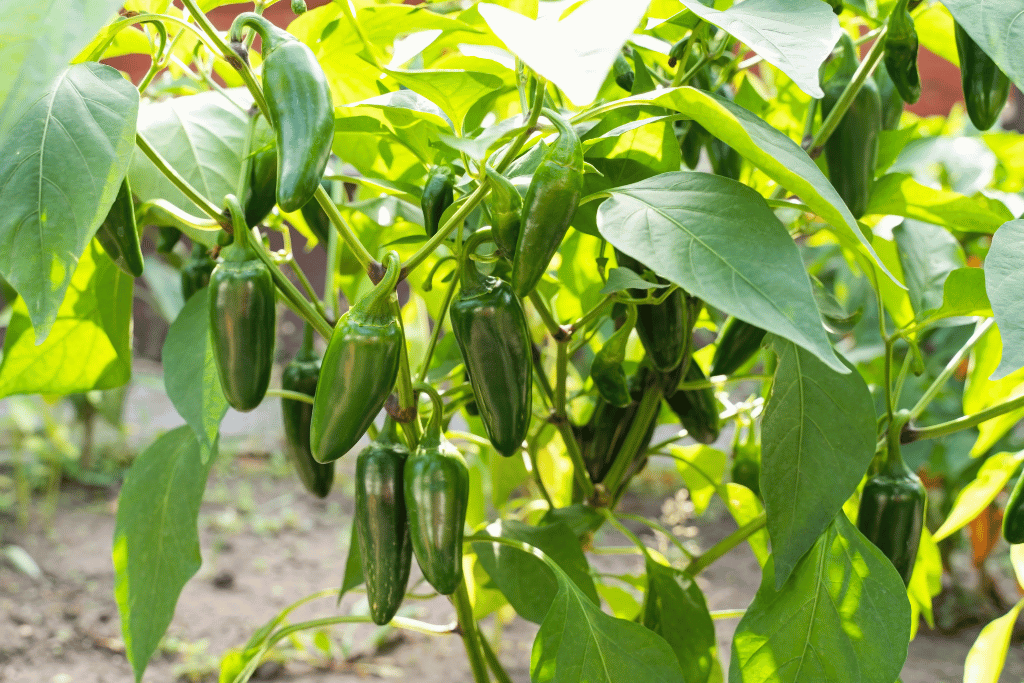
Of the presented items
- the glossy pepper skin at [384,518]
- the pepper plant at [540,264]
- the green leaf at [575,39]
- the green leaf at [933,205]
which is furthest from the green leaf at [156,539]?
the green leaf at [933,205]

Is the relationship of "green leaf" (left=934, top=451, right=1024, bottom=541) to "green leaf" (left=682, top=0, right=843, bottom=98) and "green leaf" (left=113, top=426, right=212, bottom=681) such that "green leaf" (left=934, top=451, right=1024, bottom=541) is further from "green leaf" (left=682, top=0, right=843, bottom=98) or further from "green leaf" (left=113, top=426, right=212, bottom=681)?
"green leaf" (left=113, top=426, right=212, bottom=681)

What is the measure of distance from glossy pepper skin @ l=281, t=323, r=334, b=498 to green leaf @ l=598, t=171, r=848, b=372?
0.31m

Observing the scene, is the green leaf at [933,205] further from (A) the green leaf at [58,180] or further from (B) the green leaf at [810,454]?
(A) the green leaf at [58,180]

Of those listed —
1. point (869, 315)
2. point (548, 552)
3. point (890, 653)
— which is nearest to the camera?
point (890, 653)

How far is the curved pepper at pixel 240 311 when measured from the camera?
39cm

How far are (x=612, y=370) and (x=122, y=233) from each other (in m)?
0.28

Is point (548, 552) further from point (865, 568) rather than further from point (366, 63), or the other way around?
point (366, 63)

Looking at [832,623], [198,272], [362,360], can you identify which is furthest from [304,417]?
[832,623]

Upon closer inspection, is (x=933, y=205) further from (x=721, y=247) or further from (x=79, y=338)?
(x=79, y=338)

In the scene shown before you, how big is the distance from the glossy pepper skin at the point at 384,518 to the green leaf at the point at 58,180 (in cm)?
17

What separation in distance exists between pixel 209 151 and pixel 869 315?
4.32 feet

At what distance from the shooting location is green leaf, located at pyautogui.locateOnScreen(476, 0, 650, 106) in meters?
0.25

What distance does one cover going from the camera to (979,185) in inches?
26.9

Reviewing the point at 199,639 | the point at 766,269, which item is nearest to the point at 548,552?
the point at 766,269
